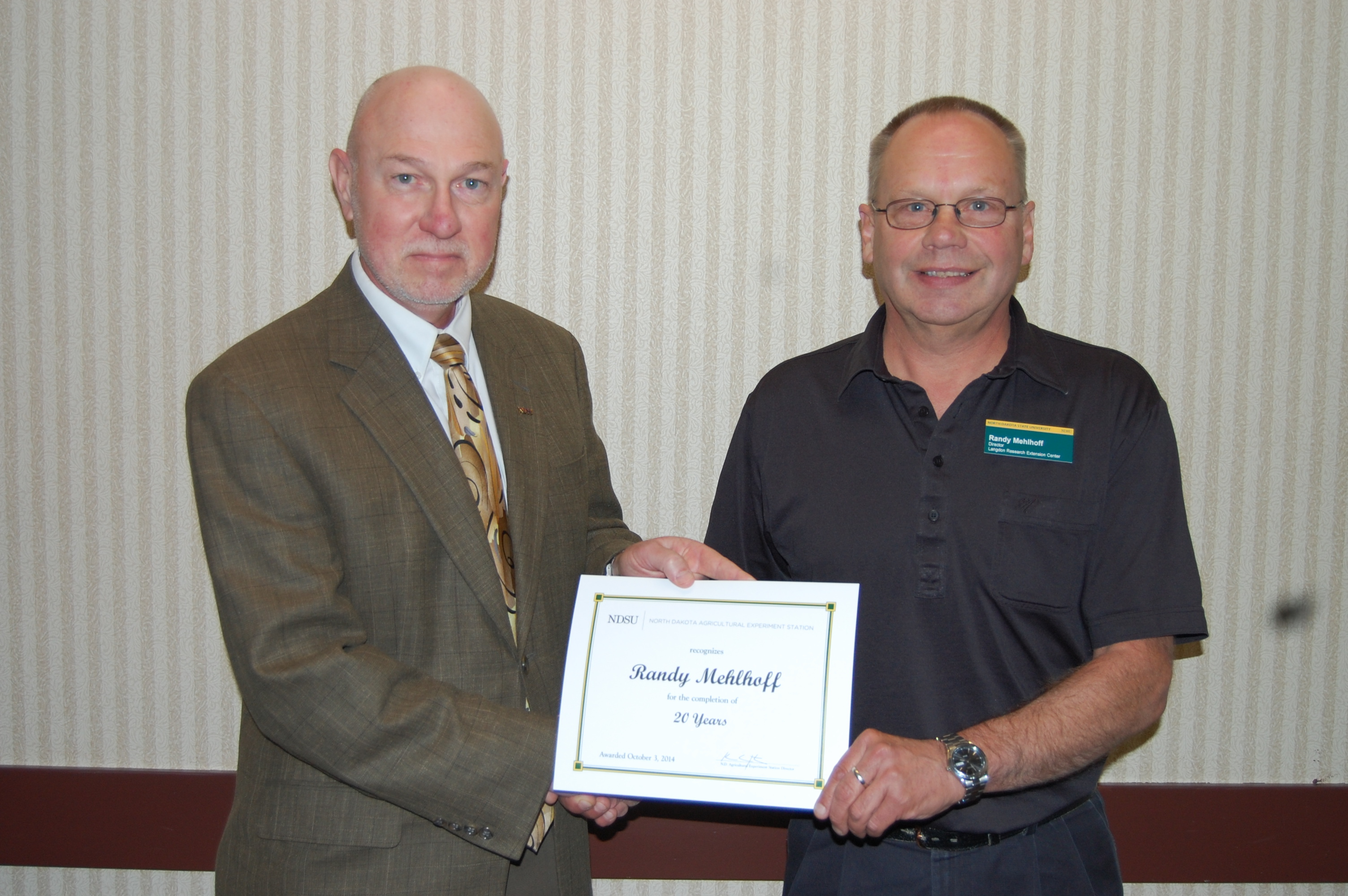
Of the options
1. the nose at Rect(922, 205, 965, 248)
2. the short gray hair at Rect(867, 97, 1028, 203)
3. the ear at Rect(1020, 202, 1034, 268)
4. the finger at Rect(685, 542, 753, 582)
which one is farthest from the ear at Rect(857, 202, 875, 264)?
the finger at Rect(685, 542, 753, 582)

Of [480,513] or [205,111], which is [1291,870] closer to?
[480,513]

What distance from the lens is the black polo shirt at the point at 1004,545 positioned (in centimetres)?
172

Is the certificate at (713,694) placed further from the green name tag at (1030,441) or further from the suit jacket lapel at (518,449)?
the green name tag at (1030,441)

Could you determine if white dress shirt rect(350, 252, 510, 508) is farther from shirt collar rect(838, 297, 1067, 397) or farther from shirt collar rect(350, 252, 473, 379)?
shirt collar rect(838, 297, 1067, 397)

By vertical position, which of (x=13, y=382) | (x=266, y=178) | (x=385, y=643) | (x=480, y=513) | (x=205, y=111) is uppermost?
(x=205, y=111)

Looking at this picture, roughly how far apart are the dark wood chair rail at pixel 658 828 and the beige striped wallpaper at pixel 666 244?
9 centimetres

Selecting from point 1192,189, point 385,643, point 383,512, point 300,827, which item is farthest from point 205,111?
point 1192,189

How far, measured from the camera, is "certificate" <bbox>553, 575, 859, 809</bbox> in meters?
1.59

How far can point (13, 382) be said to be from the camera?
247 centimetres

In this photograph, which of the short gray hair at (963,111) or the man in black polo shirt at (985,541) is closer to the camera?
the man in black polo shirt at (985,541)

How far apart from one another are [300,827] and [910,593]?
3.79 ft

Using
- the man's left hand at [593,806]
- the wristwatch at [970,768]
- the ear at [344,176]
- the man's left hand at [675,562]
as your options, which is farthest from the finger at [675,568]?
the ear at [344,176]

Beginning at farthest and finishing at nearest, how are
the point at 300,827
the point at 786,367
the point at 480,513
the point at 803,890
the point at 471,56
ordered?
the point at 471,56
the point at 786,367
the point at 803,890
the point at 480,513
the point at 300,827

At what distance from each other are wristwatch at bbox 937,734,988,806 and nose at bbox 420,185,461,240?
1.28 metres
